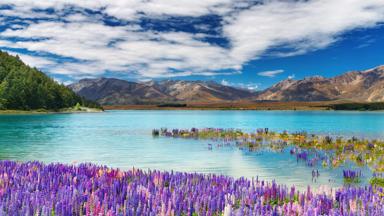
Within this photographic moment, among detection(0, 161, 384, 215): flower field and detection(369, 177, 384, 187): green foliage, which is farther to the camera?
detection(369, 177, 384, 187): green foliage

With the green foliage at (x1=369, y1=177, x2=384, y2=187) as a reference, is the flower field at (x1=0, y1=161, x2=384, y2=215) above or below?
above

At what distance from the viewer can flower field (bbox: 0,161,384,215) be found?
797cm

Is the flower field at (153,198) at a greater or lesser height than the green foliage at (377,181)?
greater

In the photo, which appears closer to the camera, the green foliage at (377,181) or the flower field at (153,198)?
the flower field at (153,198)

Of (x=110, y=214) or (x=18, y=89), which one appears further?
(x=18, y=89)

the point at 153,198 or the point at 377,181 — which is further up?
the point at 153,198

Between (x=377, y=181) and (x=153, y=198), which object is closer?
(x=153, y=198)

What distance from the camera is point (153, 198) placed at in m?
9.08

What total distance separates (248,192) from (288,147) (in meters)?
33.3

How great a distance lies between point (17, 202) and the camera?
816 cm

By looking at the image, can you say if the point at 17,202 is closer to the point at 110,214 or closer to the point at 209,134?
the point at 110,214

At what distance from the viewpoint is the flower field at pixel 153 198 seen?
314 inches

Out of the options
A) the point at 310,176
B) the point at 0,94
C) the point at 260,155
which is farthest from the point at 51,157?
the point at 0,94

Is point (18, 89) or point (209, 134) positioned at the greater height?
point (18, 89)
